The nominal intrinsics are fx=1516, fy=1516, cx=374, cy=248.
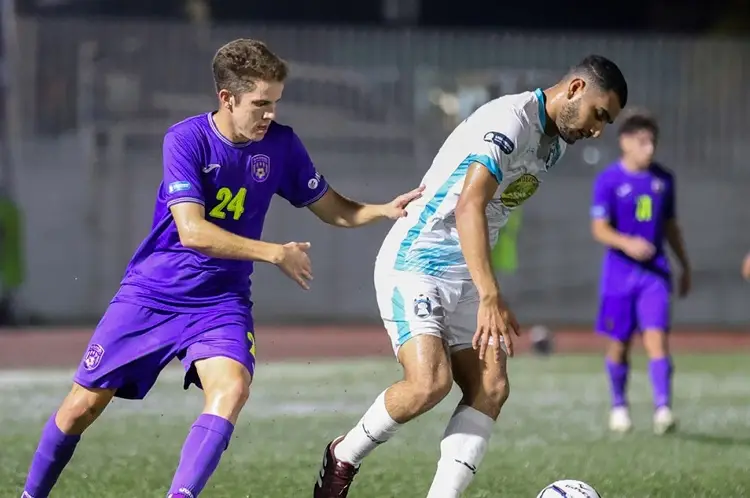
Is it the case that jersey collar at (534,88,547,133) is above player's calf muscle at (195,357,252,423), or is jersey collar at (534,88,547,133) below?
above

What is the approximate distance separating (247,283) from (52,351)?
437 inches

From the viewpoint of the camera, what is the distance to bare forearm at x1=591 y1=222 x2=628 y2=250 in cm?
1036

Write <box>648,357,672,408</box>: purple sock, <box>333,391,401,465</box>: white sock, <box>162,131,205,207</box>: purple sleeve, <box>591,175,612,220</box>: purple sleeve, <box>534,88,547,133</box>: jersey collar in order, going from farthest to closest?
<box>591,175,612,220</box>: purple sleeve
<box>648,357,672,408</box>: purple sock
<box>333,391,401,465</box>: white sock
<box>534,88,547,133</box>: jersey collar
<box>162,131,205,207</box>: purple sleeve

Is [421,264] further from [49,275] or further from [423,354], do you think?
[49,275]

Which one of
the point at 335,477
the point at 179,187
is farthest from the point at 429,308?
the point at 179,187

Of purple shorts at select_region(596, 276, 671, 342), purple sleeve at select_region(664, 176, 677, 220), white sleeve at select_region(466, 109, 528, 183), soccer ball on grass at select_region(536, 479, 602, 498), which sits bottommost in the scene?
purple shorts at select_region(596, 276, 671, 342)

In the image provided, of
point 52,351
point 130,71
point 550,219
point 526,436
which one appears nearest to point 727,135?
point 550,219

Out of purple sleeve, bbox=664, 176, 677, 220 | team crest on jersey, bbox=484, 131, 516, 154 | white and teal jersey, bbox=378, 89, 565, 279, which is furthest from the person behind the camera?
purple sleeve, bbox=664, 176, 677, 220

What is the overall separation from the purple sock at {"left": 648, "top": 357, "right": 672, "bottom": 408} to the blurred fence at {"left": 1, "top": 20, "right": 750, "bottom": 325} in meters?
9.56

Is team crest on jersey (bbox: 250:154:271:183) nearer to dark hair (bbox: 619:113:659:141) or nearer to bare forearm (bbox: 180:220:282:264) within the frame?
bare forearm (bbox: 180:220:282:264)

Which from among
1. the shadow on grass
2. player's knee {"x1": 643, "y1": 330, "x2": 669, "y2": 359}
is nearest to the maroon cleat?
the shadow on grass

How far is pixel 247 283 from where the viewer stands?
644 cm

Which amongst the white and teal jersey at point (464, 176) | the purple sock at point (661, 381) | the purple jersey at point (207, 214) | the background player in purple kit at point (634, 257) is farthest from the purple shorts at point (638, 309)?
the purple jersey at point (207, 214)

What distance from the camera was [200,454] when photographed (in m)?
5.80
